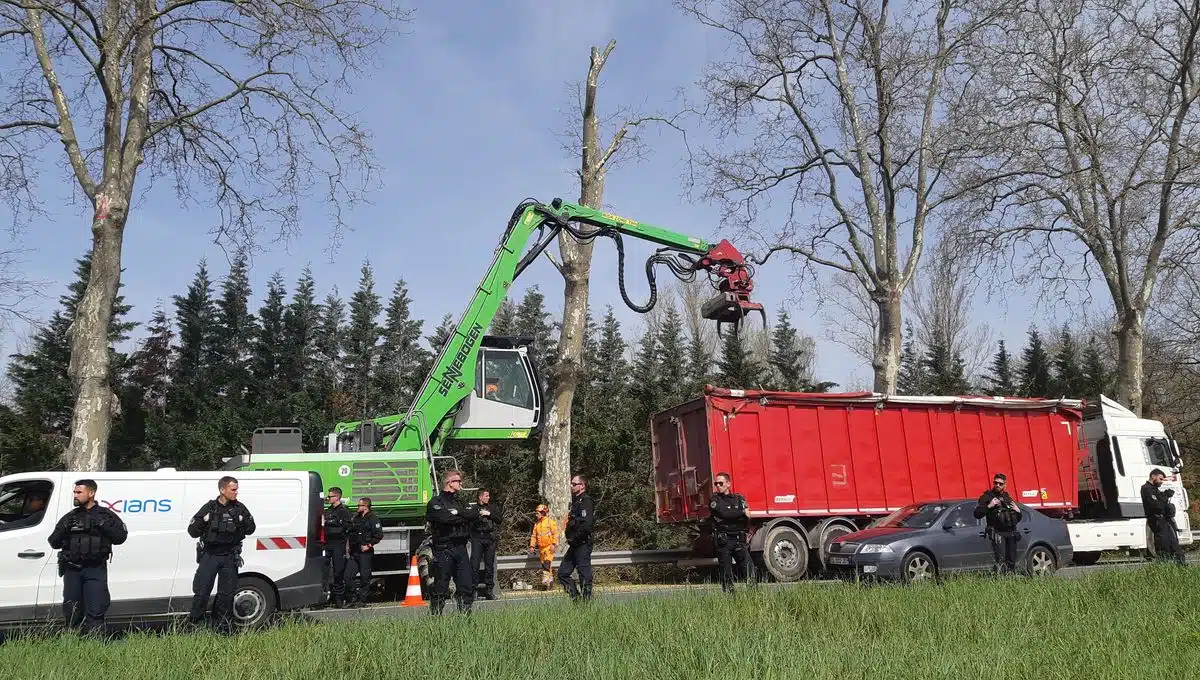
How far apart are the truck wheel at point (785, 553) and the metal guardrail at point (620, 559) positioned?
1225 millimetres

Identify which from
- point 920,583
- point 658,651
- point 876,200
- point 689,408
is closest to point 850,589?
point 920,583

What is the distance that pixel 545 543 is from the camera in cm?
1509

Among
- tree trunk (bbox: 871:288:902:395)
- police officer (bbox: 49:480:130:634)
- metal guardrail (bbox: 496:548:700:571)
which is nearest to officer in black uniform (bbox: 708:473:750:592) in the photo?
metal guardrail (bbox: 496:548:700:571)

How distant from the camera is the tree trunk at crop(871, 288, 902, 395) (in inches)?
767

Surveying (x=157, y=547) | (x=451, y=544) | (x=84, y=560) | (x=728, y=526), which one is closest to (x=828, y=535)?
(x=728, y=526)

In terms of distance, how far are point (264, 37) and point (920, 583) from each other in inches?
503

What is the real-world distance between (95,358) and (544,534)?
741cm

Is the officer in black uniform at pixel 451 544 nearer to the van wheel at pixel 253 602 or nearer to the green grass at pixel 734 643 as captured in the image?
the green grass at pixel 734 643

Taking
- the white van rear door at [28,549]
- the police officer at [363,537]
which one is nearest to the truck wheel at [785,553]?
the police officer at [363,537]

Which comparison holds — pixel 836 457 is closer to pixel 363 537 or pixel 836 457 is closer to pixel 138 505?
pixel 363 537

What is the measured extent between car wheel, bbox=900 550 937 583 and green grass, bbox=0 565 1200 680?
11.4 feet

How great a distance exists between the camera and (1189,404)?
114ft

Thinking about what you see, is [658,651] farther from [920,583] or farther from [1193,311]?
[1193,311]

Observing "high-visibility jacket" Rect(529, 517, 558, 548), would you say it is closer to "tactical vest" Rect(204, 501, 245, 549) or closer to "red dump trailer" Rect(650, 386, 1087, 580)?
"red dump trailer" Rect(650, 386, 1087, 580)
